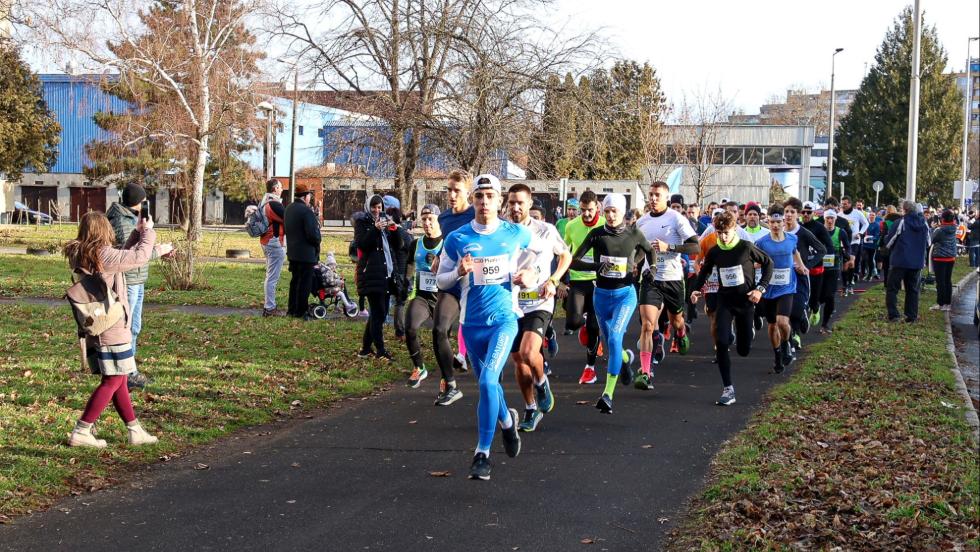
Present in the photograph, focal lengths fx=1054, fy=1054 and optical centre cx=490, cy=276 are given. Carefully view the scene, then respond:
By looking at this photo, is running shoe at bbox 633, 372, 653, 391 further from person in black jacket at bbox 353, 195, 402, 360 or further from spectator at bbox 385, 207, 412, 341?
person in black jacket at bbox 353, 195, 402, 360

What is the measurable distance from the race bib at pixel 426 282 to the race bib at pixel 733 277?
285cm

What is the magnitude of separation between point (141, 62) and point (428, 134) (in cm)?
1846

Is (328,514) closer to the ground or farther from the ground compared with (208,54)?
closer to the ground

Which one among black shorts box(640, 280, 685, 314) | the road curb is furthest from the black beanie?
the road curb

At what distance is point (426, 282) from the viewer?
1021 cm

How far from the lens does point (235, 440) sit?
8156mm

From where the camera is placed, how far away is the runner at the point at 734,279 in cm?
1032

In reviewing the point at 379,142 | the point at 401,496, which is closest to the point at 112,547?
the point at 401,496

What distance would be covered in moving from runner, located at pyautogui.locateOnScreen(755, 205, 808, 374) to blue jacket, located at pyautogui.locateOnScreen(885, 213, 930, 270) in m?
4.91

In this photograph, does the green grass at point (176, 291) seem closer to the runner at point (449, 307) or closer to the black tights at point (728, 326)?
the runner at point (449, 307)

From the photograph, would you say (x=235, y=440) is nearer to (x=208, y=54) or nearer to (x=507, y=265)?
(x=507, y=265)

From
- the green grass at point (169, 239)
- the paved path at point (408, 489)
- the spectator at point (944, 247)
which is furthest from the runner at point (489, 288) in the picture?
the green grass at point (169, 239)

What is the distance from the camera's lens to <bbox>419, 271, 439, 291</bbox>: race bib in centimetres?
1018

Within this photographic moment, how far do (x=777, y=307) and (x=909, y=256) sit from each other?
19.6 feet
